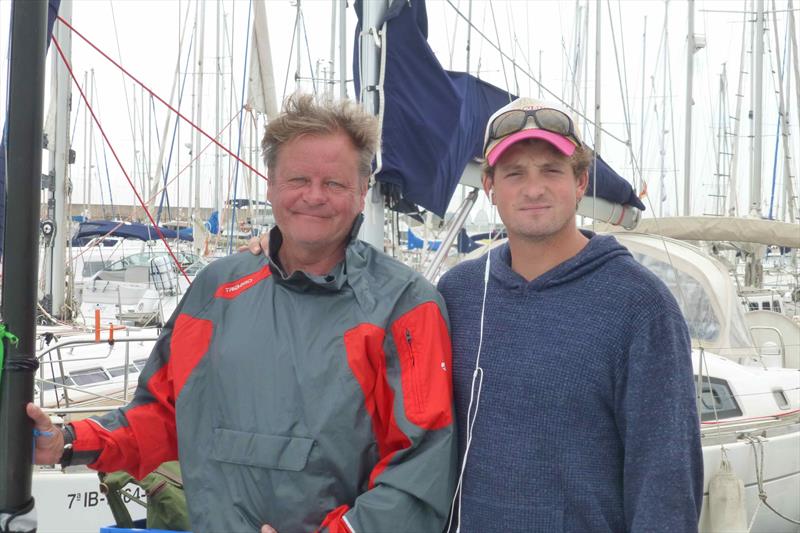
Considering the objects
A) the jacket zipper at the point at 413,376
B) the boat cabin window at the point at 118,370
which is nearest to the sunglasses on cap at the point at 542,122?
the jacket zipper at the point at 413,376

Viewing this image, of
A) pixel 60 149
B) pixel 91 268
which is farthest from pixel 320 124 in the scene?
pixel 91 268

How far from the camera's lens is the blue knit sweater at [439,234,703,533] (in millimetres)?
1698

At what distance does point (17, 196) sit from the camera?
5.16 ft

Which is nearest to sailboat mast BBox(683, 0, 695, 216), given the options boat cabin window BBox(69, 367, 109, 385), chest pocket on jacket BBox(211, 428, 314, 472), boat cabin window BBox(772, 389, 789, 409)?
boat cabin window BBox(772, 389, 789, 409)

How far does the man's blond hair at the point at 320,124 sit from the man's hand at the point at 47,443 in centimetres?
91

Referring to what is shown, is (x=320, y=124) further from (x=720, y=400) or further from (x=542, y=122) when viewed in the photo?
(x=720, y=400)

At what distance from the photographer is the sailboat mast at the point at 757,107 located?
16203 mm

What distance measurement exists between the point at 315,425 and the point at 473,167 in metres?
2.39

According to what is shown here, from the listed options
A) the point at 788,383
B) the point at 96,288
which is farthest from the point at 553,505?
the point at 96,288

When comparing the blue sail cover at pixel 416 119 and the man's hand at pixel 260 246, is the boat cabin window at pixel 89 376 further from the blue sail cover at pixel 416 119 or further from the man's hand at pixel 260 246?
the man's hand at pixel 260 246

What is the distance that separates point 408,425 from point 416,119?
6.34ft

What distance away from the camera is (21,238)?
5.19 ft

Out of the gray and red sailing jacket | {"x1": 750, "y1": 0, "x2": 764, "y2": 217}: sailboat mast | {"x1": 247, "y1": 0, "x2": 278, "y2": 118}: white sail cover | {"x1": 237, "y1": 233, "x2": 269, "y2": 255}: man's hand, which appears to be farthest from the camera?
{"x1": 750, "y1": 0, "x2": 764, "y2": 217}: sailboat mast

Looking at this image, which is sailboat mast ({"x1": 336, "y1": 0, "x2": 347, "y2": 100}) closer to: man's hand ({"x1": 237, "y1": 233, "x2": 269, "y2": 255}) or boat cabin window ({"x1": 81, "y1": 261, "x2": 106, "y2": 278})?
man's hand ({"x1": 237, "y1": 233, "x2": 269, "y2": 255})
